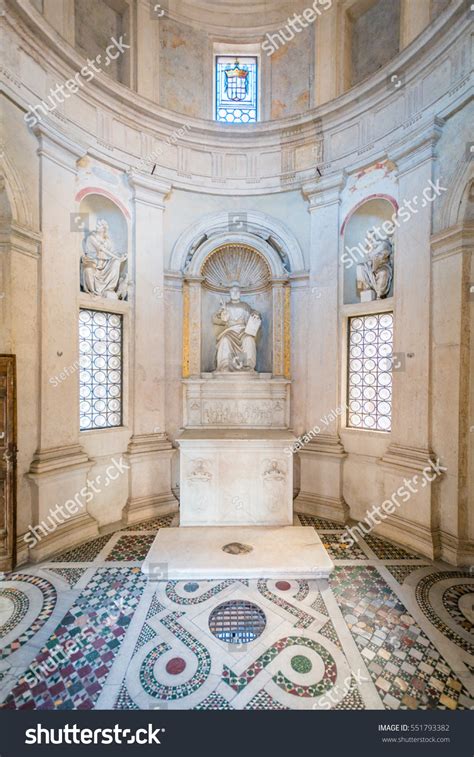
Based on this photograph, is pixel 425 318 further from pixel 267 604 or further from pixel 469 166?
pixel 267 604

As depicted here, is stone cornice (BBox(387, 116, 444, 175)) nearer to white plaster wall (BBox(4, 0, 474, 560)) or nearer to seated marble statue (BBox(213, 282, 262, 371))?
white plaster wall (BBox(4, 0, 474, 560))

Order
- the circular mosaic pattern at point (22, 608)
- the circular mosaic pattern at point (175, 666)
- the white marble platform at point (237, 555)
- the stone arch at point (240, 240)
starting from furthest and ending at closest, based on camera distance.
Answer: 1. the stone arch at point (240, 240)
2. the white marble platform at point (237, 555)
3. the circular mosaic pattern at point (22, 608)
4. the circular mosaic pattern at point (175, 666)

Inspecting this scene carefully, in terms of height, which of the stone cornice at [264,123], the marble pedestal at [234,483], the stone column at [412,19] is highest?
the stone column at [412,19]

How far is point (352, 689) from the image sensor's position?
96.9 inches

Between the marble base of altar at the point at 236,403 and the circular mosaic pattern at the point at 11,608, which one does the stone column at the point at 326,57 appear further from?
the circular mosaic pattern at the point at 11,608

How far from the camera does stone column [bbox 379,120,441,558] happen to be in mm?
4465

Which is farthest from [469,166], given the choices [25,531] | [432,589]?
[25,531]

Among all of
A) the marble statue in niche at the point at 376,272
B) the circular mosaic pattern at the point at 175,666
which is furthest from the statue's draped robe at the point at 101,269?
the circular mosaic pattern at the point at 175,666

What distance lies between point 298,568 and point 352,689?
1378mm

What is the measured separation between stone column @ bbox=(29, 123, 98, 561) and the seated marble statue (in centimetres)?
240

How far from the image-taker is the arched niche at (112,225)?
5.27m

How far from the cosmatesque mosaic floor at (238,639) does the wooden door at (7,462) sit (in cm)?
36

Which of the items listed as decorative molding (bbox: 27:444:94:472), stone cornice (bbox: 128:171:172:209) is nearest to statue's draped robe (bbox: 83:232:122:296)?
stone cornice (bbox: 128:171:172:209)

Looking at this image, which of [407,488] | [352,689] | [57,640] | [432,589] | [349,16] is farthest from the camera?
[349,16]
